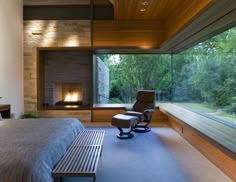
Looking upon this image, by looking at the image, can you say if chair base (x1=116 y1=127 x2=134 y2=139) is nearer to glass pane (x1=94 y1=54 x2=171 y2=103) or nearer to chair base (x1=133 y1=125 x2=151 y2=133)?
chair base (x1=133 y1=125 x2=151 y2=133)

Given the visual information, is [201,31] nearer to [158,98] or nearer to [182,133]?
[182,133]

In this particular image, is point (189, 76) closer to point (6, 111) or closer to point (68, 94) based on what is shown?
point (68, 94)

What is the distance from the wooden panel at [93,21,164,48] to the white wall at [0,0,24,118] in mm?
2024

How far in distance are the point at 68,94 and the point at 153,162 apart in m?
4.53

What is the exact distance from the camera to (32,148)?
7.94 ft

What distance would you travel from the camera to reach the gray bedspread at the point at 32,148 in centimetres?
206

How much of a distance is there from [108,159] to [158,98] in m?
4.16

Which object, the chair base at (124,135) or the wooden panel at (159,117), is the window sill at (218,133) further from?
the wooden panel at (159,117)

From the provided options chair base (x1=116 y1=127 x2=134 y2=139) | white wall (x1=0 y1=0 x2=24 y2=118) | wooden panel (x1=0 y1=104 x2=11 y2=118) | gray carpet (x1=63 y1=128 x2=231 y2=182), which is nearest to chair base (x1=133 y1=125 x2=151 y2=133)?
chair base (x1=116 y1=127 x2=134 y2=139)

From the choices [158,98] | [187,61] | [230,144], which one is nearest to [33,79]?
[158,98]

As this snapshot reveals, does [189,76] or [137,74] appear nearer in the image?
[189,76]

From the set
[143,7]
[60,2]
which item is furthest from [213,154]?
[60,2]

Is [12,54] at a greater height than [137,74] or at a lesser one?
greater

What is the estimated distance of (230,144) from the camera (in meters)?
2.67
